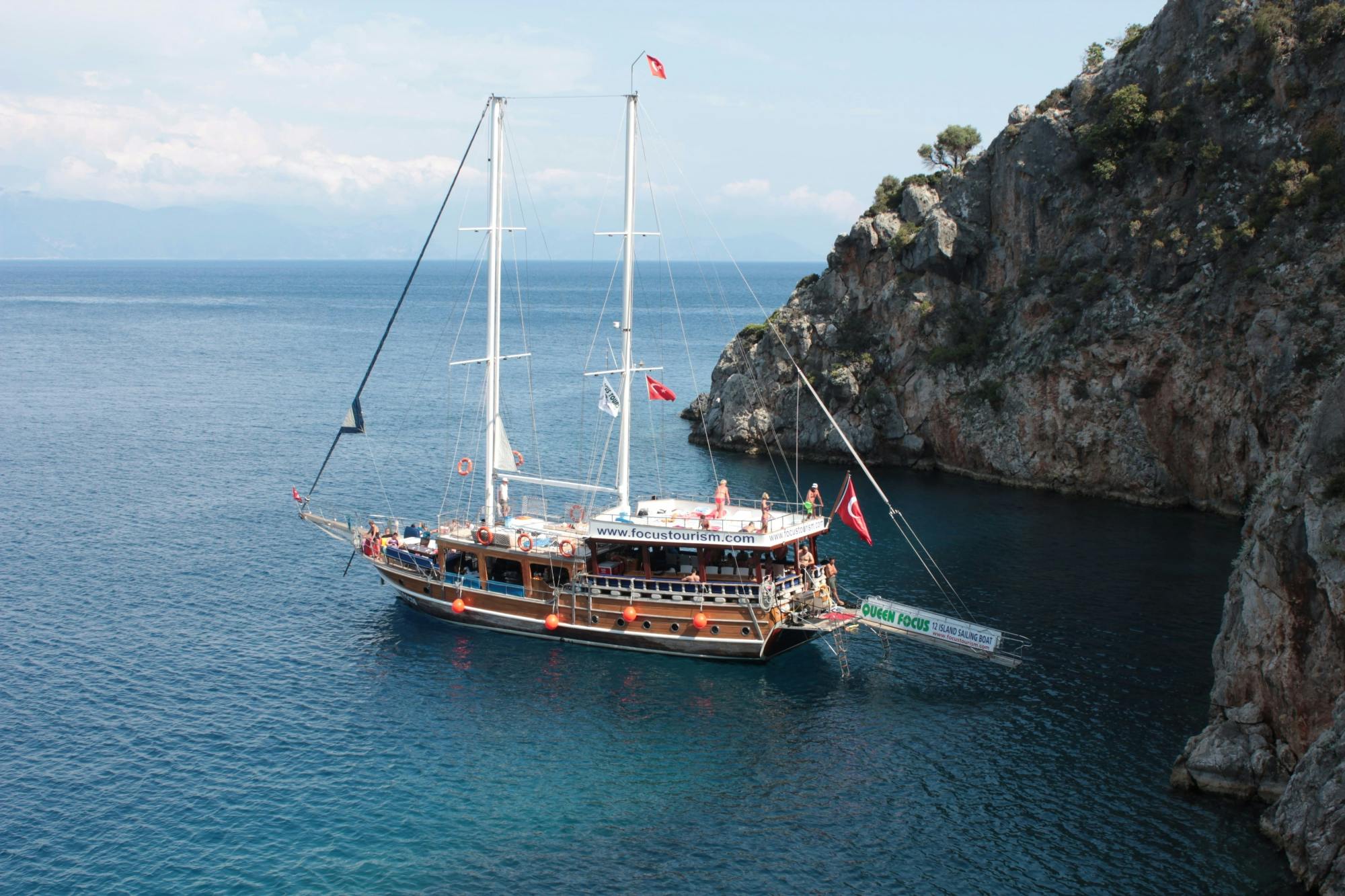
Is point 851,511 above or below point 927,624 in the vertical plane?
above

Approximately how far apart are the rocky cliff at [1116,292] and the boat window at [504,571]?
36903mm

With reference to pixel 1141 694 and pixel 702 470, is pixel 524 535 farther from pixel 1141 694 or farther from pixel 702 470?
pixel 702 470

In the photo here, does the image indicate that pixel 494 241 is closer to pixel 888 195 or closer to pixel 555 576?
pixel 555 576

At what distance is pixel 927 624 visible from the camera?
43906mm

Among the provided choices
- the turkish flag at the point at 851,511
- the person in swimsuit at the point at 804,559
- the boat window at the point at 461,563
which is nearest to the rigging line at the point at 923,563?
the person in swimsuit at the point at 804,559

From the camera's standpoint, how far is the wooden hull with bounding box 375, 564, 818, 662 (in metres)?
47.0

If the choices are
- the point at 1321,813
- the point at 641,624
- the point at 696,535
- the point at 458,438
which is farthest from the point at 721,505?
the point at 458,438

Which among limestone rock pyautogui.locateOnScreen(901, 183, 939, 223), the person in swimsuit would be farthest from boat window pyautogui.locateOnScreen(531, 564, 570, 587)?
limestone rock pyautogui.locateOnScreen(901, 183, 939, 223)

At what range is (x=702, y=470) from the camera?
82.6m

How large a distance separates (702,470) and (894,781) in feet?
155

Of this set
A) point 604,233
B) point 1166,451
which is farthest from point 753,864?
point 1166,451

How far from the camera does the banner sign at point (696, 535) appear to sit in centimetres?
4653

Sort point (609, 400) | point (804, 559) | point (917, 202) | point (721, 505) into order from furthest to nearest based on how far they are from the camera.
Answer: point (917, 202) < point (609, 400) < point (721, 505) < point (804, 559)

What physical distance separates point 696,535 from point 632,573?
11.9 feet
